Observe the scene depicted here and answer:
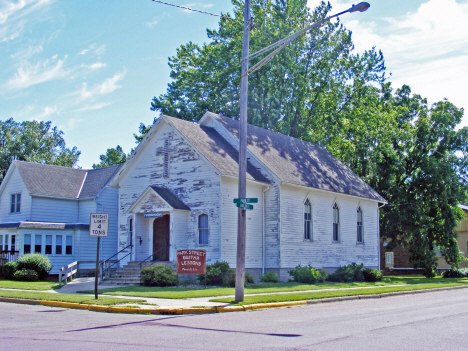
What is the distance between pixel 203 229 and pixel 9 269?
11740 millimetres

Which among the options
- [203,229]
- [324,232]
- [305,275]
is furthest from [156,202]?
[324,232]

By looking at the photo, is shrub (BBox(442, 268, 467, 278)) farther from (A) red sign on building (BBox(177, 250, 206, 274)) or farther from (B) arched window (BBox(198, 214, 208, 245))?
(A) red sign on building (BBox(177, 250, 206, 274))

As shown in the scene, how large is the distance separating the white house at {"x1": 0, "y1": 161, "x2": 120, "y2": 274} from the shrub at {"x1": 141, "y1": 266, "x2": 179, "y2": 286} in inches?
538

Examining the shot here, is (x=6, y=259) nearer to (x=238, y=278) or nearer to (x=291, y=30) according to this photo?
(x=238, y=278)

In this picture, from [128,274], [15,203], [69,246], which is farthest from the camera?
[15,203]

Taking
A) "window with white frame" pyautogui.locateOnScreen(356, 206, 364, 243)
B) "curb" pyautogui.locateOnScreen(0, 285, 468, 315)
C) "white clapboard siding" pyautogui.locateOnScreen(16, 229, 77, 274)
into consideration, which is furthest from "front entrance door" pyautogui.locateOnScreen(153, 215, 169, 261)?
"window with white frame" pyautogui.locateOnScreen(356, 206, 364, 243)

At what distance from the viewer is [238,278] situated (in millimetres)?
15914

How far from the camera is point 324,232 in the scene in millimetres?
30078

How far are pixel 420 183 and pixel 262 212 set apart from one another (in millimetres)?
17945

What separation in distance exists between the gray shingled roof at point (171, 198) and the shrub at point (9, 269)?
9468 mm

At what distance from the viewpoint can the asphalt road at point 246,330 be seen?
8789 mm

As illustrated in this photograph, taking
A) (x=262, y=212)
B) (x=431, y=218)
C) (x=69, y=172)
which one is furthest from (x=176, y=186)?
(x=431, y=218)

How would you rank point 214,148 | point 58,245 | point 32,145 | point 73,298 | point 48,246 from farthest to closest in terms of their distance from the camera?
point 32,145 → point 58,245 → point 48,246 → point 214,148 → point 73,298

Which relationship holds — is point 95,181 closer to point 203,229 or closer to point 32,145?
point 203,229
